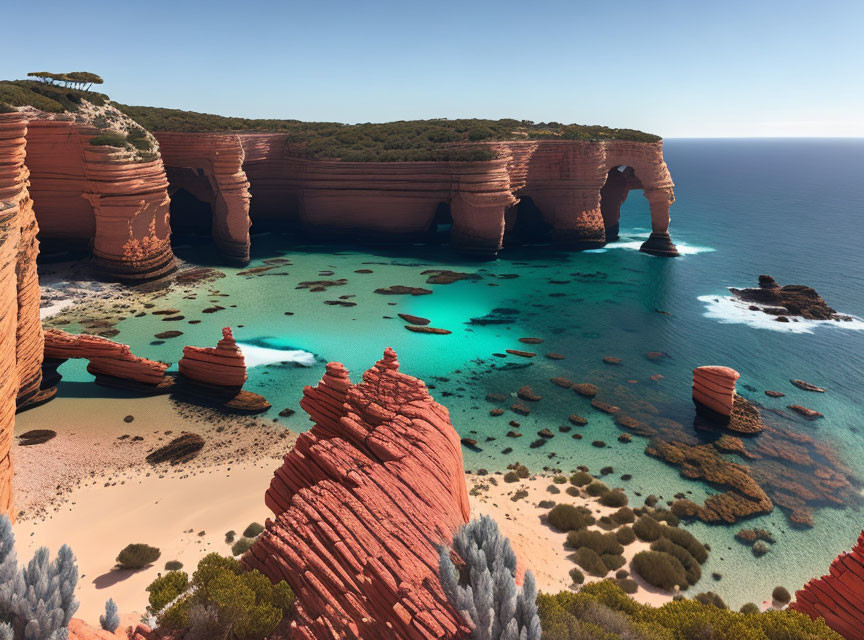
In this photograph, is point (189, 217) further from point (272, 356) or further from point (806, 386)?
point (806, 386)

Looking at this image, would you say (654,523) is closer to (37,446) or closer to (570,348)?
(570,348)

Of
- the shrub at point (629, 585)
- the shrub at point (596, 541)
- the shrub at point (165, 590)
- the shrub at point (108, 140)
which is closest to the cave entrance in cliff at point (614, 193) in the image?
the shrub at point (108, 140)

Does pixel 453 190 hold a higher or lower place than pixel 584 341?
higher

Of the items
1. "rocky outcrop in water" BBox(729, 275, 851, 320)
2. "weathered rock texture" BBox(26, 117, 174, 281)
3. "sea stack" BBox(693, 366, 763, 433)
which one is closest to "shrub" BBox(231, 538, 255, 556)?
"sea stack" BBox(693, 366, 763, 433)

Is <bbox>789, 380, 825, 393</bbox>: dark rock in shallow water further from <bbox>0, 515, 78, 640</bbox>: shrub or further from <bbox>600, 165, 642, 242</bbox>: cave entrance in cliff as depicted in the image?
<bbox>600, 165, 642, 242</bbox>: cave entrance in cliff

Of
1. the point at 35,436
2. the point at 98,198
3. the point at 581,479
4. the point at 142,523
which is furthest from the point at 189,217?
the point at 581,479

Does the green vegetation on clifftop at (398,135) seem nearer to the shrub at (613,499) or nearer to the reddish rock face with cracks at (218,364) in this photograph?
the reddish rock face with cracks at (218,364)
